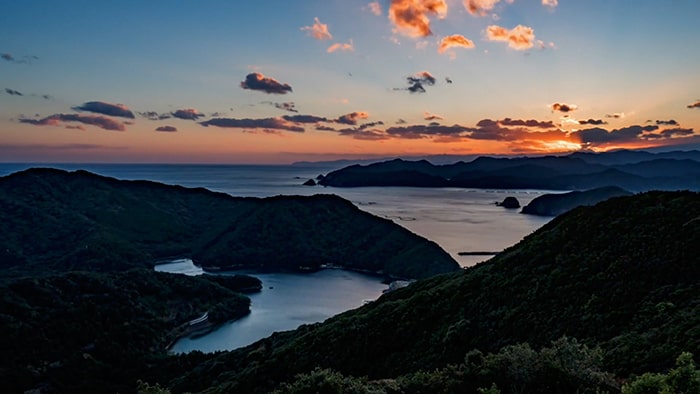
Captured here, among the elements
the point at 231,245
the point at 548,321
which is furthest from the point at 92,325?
the point at 231,245

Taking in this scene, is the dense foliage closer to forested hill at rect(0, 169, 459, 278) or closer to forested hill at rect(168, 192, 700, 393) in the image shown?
forested hill at rect(168, 192, 700, 393)

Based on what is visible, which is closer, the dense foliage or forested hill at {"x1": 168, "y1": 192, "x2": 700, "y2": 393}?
forested hill at {"x1": 168, "y1": 192, "x2": 700, "y2": 393}

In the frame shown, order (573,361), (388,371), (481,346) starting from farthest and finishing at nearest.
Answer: (388,371) → (481,346) → (573,361)

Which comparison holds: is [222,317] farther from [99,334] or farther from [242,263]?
[242,263]

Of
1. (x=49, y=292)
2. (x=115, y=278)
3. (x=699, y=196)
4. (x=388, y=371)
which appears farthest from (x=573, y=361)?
(x=115, y=278)

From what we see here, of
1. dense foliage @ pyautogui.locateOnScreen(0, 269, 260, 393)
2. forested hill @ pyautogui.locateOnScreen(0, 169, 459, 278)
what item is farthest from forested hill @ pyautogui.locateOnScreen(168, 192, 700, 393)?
forested hill @ pyautogui.locateOnScreen(0, 169, 459, 278)

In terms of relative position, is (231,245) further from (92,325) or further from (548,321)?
(548,321)

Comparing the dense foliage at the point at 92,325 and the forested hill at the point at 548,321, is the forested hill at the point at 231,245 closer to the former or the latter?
the dense foliage at the point at 92,325

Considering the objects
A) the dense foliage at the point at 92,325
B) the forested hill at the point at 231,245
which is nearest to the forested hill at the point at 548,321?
the dense foliage at the point at 92,325
